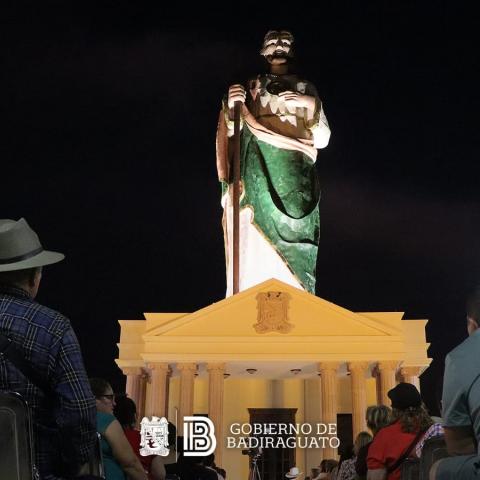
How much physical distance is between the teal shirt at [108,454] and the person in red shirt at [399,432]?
6.97ft

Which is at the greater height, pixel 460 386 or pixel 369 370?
pixel 460 386

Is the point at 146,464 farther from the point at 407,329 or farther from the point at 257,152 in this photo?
the point at 257,152

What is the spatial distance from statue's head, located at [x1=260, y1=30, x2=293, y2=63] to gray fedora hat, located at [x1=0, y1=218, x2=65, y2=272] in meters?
35.0

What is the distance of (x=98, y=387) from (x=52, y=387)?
1.86m

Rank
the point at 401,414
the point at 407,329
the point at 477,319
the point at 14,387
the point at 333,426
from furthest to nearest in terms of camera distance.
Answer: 1. the point at 407,329
2. the point at 333,426
3. the point at 401,414
4. the point at 477,319
5. the point at 14,387

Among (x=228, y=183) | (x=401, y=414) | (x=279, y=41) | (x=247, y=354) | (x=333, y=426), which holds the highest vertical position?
(x=279, y=41)

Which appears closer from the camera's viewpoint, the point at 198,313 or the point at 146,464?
the point at 146,464

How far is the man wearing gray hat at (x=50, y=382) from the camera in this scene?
10.6 ft

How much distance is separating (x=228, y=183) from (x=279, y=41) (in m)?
7.36

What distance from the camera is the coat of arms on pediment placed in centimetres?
3031

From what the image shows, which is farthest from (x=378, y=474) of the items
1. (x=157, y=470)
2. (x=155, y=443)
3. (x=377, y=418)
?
(x=155, y=443)

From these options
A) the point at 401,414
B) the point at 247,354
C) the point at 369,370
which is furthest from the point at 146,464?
the point at 369,370

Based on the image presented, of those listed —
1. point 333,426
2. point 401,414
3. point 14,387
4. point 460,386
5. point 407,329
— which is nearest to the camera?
point 14,387

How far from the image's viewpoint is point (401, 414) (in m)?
5.84
